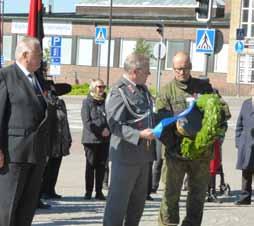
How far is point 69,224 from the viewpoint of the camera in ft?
32.4

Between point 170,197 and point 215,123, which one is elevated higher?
point 215,123

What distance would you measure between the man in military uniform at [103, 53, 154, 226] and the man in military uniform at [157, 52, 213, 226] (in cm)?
49

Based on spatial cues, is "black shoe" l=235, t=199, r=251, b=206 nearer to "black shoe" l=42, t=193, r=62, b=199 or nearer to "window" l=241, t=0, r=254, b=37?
"black shoe" l=42, t=193, r=62, b=199

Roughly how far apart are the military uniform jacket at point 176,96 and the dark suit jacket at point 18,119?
1.65 m

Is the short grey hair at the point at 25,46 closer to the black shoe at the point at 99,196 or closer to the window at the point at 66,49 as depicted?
the black shoe at the point at 99,196

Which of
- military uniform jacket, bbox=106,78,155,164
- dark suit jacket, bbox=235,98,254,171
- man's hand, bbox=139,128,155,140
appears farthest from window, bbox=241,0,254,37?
man's hand, bbox=139,128,155,140

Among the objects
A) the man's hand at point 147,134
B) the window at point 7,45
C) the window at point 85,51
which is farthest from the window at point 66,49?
the man's hand at point 147,134

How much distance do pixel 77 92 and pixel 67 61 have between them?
19584 mm

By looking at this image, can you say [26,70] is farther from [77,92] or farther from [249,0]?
A: [249,0]

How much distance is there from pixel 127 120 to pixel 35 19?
2.89 m

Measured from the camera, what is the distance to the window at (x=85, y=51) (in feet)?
217

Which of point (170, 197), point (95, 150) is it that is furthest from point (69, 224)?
point (95, 150)

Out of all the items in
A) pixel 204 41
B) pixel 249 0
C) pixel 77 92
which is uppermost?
pixel 249 0

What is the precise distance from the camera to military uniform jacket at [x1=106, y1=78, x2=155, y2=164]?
794cm
